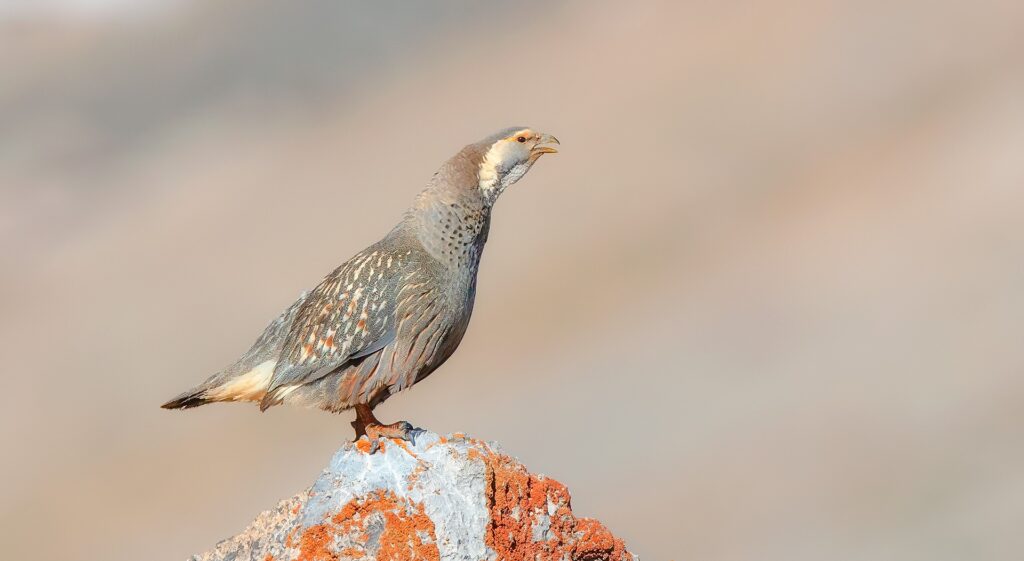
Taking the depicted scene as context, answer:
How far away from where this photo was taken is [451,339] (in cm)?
1088

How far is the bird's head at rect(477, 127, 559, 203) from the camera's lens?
1142cm

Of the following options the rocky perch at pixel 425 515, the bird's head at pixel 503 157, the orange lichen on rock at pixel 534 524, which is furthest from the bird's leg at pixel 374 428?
the bird's head at pixel 503 157

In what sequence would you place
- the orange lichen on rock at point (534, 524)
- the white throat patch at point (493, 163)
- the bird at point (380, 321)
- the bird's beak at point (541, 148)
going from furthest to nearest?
the bird's beak at point (541, 148) < the white throat patch at point (493, 163) < the bird at point (380, 321) < the orange lichen on rock at point (534, 524)

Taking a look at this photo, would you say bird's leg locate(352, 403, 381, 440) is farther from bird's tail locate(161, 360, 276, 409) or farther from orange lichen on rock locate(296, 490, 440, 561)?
orange lichen on rock locate(296, 490, 440, 561)

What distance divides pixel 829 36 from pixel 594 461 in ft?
83.3

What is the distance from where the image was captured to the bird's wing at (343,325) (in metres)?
10.7

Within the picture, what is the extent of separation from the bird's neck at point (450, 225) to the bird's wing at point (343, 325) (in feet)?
0.98

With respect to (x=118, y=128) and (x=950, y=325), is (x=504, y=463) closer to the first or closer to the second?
(x=950, y=325)

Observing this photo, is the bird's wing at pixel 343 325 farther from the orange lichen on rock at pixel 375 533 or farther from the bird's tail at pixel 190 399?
the orange lichen on rock at pixel 375 533

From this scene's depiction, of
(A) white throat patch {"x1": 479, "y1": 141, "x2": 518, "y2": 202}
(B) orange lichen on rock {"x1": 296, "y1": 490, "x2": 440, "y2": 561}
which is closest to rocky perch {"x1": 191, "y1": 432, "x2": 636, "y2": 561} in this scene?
(B) orange lichen on rock {"x1": 296, "y1": 490, "x2": 440, "y2": 561}

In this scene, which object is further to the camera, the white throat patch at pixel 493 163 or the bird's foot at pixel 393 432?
the white throat patch at pixel 493 163

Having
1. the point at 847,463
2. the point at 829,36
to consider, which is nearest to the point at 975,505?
the point at 847,463

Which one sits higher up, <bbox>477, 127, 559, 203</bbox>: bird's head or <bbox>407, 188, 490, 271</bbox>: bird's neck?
<bbox>477, 127, 559, 203</bbox>: bird's head

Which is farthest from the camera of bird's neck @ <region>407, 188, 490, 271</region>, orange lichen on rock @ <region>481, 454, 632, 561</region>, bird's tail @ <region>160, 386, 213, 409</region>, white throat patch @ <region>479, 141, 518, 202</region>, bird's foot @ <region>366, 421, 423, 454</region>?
white throat patch @ <region>479, 141, 518, 202</region>
